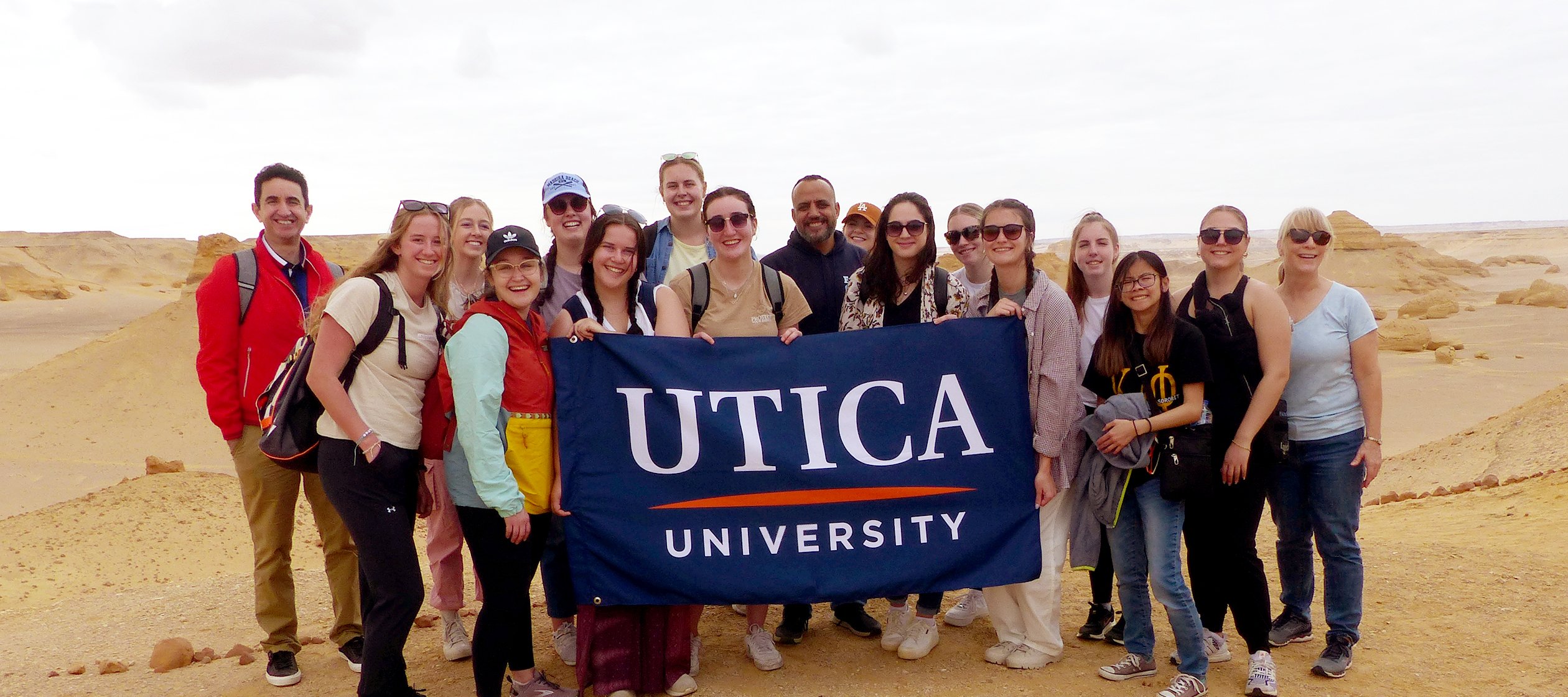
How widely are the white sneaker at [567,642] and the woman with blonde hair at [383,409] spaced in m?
1.07

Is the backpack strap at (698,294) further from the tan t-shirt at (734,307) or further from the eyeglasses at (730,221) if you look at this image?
the eyeglasses at (730,221)

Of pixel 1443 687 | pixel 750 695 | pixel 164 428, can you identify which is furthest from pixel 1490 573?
pixel 164 428

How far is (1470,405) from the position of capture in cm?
1762

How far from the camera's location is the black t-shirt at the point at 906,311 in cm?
506

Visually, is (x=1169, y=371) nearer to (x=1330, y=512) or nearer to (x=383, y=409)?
(x=1330, y=512)

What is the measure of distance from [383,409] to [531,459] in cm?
63

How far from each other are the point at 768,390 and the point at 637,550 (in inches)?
37.7

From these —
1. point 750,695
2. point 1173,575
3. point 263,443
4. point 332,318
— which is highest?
point 332,318

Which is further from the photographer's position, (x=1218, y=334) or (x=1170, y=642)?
(x=1170, y=642)

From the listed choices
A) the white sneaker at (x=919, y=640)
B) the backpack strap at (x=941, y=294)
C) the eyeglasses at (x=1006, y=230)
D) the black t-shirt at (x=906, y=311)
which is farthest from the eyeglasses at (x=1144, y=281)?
the white sneaker at (x=919, y=640)

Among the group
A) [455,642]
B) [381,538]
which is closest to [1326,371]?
[381,538]

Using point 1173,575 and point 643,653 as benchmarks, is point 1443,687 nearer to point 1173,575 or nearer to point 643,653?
point 1173,575

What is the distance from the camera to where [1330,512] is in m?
4.89

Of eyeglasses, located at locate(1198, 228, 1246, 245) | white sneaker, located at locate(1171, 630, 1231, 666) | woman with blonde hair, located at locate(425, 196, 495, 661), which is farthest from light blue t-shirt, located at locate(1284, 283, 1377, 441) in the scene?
woman with blonde hair, located at locate(425, 196, 495, 661)
